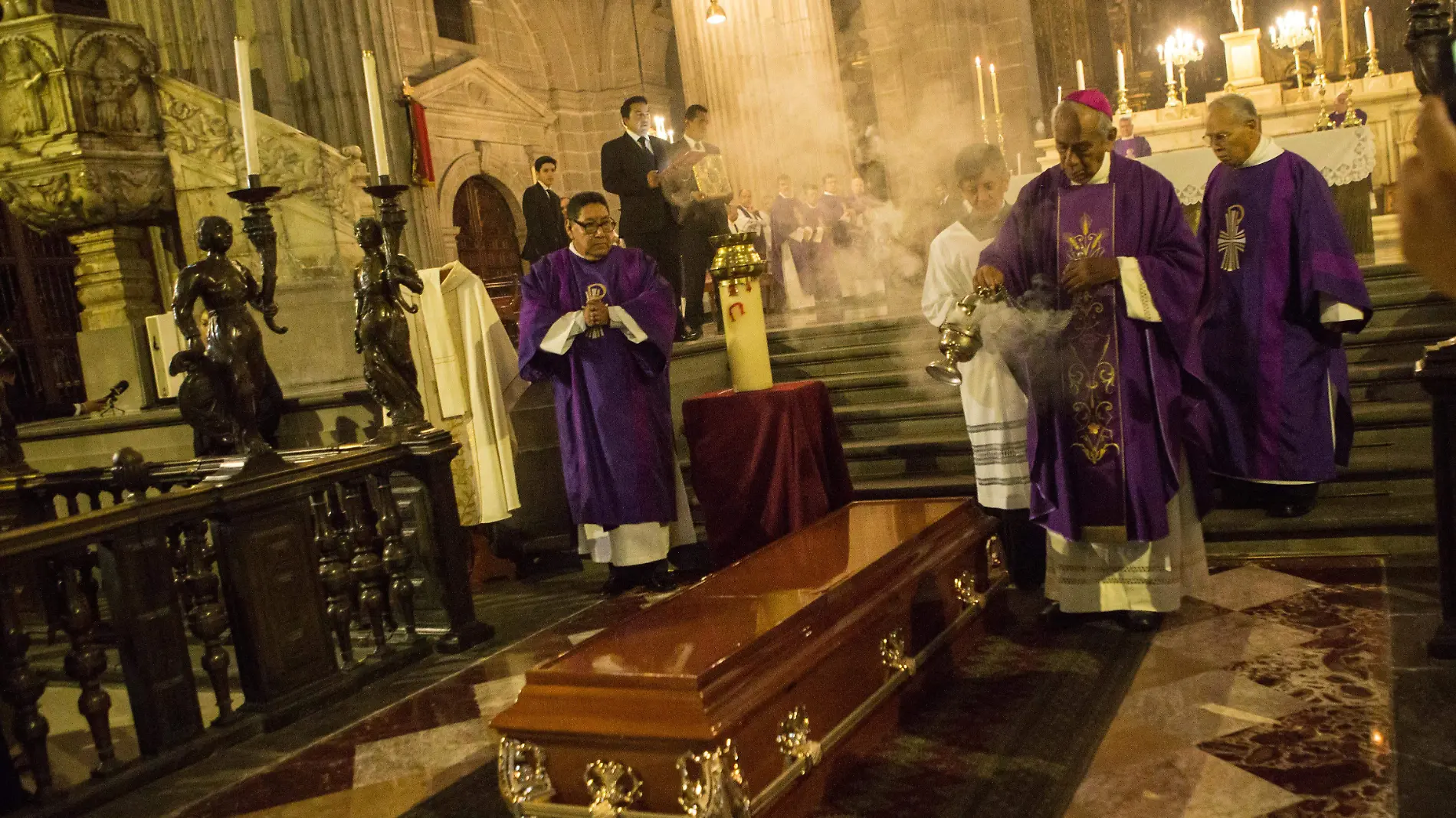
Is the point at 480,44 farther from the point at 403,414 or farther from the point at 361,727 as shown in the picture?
the point at 361,727

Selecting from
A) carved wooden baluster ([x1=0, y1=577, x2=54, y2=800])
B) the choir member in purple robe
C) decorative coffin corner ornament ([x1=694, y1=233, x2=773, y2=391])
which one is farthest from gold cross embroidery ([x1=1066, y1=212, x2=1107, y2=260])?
the choir member in purple robe

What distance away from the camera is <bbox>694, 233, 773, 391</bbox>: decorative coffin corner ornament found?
4.37m

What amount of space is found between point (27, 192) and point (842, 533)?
6.23 metres

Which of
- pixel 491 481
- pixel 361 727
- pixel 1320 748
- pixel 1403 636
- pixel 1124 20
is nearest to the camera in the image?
pixel 1320 748

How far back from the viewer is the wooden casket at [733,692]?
89.4 inches

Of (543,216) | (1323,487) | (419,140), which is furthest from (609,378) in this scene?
(419,140)

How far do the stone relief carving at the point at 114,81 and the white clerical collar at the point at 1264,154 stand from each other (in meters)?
6.71

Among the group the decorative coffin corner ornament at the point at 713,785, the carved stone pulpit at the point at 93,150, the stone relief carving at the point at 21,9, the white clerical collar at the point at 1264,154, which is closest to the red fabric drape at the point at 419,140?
the carved stone pulpit at the point at 93,150

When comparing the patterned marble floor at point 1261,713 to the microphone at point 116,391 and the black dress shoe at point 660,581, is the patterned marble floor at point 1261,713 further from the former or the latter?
the microphone at point 116,391

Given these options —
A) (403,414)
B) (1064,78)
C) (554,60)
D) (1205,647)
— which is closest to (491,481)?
(403,414)

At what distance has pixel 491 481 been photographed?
561 cm

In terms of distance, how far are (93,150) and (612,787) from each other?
260 inches

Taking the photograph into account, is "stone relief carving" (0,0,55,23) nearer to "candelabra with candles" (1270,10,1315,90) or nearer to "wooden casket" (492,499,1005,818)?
"wooden casket" (492,499,1005,818)

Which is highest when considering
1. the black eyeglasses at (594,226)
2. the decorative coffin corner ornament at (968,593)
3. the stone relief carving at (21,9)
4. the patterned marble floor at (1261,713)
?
the stone relief carving at (21,9)
